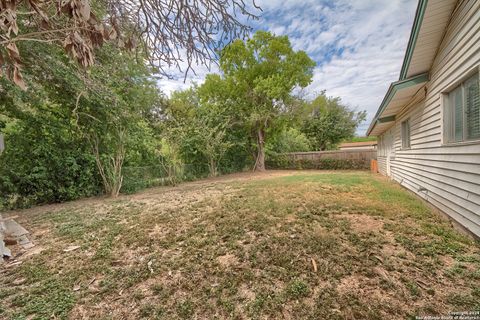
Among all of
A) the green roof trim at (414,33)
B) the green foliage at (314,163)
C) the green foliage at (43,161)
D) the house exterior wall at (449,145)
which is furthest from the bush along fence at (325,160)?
the green foliage at (43,161)

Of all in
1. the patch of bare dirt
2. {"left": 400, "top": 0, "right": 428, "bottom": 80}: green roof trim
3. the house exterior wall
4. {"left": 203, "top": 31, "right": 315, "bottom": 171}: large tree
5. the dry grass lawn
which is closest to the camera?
the dry grass lawn

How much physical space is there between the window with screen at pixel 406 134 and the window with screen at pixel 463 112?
249cm

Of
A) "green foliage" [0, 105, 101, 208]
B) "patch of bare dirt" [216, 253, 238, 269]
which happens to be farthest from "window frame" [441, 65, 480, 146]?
"green foliage" [0, 105, 101, 208]

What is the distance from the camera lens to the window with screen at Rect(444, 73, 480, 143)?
250cm

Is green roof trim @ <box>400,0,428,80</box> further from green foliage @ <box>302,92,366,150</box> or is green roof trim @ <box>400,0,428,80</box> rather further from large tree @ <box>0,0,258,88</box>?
green foliage @ <box>302,92,366,150</box>

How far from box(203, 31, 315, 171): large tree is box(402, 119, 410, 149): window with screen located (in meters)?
7.01

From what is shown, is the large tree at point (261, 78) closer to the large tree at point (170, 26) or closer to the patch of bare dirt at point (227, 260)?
the large tree at point (170, 26)

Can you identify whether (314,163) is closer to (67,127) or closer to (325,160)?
(325,160)

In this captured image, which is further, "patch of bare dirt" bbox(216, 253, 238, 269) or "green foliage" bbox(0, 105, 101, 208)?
"green foliage" bbox(0, 105, 101, 208)

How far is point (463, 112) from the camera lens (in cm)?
278

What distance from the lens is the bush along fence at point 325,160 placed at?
40.8 feet

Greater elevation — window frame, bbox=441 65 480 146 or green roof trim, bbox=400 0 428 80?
green roof trim, bbox=400 0 428 80

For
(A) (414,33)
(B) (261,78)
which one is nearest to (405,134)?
(A) (414,33)

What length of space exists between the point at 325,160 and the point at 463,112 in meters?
10.7
